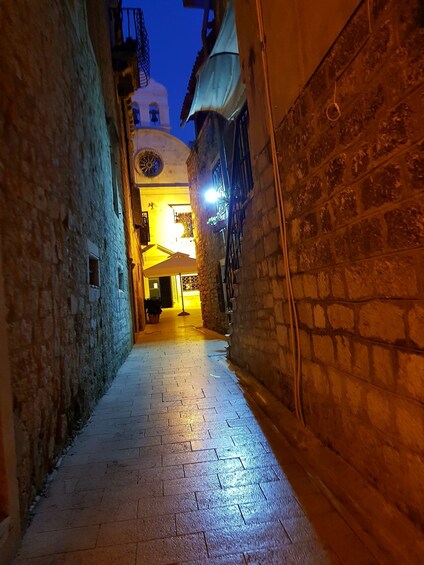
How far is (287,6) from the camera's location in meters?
2.81

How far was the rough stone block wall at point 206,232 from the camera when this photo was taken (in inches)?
411

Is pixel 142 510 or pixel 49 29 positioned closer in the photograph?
pixel 142 510

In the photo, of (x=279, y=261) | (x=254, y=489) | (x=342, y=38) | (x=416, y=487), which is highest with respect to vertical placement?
(x=342, y=38)

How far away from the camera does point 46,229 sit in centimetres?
293

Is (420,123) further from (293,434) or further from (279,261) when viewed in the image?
(293,434)

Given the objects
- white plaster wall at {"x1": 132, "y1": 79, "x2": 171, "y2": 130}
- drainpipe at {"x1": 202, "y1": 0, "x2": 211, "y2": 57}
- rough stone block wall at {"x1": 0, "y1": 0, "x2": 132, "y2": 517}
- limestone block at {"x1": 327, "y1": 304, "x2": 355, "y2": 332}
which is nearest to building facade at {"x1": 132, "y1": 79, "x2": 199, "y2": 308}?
white plaster wall at {"x1": 132, "y1": 79, "x2": 171, "y2": 130}

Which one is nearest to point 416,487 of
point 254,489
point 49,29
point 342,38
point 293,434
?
point 254,489

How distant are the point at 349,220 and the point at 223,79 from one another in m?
5.89

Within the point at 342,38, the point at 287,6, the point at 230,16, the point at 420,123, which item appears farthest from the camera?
the point at 230,16

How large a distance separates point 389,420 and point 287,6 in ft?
10.1

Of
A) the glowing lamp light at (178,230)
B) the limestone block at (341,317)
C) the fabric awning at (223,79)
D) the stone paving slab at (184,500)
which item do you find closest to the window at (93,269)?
the stone paving slab at (184,500)

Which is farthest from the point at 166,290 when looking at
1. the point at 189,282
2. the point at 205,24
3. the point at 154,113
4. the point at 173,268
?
the point at 205,24

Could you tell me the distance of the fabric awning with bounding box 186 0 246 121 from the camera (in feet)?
19.7

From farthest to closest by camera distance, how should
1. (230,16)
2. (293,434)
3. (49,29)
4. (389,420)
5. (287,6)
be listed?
(230,16)
(49,29)
(293,434)
(287,6)
(389,420)
